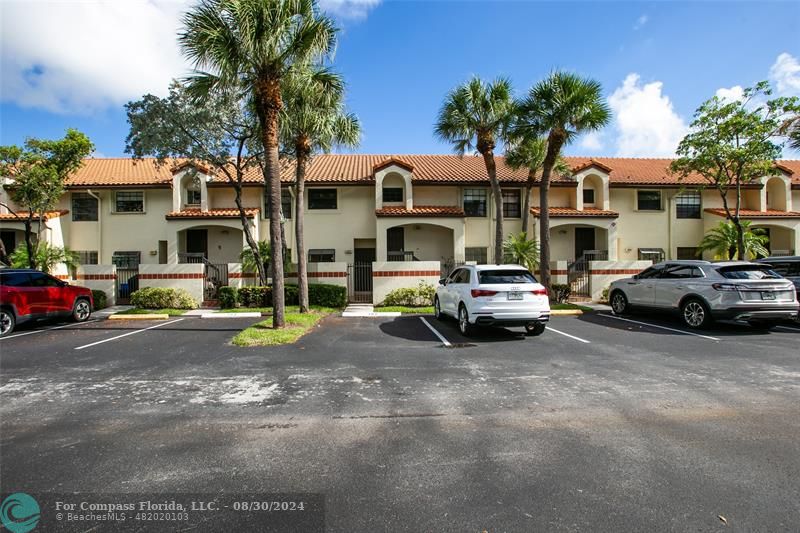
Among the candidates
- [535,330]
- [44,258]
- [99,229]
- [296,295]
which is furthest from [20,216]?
[535,330]

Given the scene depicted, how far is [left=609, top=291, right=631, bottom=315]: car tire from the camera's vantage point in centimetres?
1306

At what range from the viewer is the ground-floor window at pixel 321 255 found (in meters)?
20.6

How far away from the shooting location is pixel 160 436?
4.19 meters

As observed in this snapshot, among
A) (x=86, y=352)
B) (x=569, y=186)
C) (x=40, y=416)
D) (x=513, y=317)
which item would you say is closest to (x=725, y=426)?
(x=513, y=317)

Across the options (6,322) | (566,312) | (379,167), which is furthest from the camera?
(379,167)

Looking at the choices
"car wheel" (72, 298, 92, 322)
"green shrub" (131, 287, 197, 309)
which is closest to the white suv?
"green shrub" (131, 287, 197, 309)

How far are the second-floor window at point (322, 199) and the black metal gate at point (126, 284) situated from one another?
873cm

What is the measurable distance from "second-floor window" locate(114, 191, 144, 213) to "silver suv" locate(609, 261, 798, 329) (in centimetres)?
2332

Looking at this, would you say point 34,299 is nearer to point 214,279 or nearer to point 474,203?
point 214,279

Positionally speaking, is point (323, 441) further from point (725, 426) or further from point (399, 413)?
point (725, 426)

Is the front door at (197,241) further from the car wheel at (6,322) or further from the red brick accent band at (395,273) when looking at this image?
the car wheel at (6,322)

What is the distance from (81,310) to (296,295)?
6917mm

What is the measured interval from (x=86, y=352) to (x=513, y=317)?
9.12m

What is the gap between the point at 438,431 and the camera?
4.25 metres
